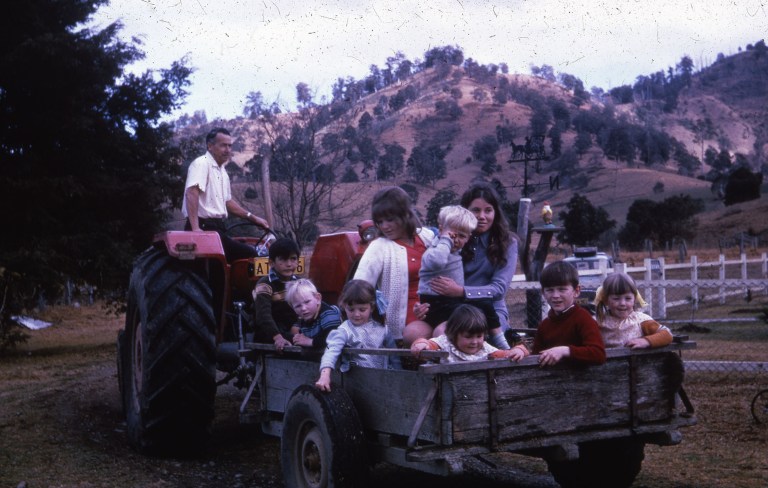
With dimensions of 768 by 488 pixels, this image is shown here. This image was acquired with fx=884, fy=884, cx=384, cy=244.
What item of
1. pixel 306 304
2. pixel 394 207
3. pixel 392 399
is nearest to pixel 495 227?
pixel 394 207

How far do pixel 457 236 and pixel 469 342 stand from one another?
791 mm

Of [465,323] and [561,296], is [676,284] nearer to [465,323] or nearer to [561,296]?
[561,296]

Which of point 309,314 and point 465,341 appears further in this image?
point 309,314

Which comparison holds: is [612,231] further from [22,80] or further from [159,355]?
[159,355]

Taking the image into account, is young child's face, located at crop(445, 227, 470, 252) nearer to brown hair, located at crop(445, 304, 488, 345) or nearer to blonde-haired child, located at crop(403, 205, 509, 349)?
blonde-haired child, located at crop(403, 205, 509, 349)

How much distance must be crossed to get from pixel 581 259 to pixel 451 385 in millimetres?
18041

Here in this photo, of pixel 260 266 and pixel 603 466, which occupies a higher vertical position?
pixel 260 266

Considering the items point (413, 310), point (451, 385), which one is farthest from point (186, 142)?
point (451, 385)

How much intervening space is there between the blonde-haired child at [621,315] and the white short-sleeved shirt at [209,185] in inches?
136

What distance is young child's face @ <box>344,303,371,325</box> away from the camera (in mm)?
4898

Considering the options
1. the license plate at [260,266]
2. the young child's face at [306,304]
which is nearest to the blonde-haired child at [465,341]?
the young child's face at [306,304]

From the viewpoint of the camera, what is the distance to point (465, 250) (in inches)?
213

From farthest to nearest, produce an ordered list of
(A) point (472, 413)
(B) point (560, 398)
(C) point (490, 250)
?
(C) point (490, 250)
(B) point (560, 398)
(A) point (472, 413)

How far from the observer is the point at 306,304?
220 inches
